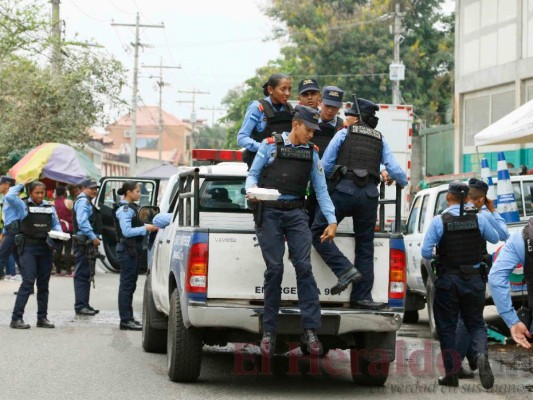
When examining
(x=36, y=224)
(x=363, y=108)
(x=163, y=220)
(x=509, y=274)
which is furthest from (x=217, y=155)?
(x=509, y=274)

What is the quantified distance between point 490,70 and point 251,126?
75.6ft

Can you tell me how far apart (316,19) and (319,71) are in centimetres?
244

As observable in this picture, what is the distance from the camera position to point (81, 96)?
3550cm

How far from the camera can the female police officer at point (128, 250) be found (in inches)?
560

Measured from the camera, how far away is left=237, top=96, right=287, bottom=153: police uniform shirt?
Result: 9.84 metres

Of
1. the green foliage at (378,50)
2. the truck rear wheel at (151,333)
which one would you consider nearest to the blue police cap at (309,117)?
the truck rear wheel at (151,333)

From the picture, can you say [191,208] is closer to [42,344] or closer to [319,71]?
[42,344]

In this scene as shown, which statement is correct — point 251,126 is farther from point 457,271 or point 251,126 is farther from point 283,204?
point 457,271

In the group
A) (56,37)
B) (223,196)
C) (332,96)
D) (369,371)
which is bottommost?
(369,371)

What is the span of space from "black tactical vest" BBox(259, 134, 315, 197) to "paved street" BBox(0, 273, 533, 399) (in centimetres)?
169

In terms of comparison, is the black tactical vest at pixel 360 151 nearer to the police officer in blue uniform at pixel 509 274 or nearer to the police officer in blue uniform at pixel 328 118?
the police officer in blue uniform at pixel 328 118

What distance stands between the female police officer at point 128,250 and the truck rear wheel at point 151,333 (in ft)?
6.41

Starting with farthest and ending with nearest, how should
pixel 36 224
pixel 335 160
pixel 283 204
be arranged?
pixel 36 224 → pixel 335 160 → pixel 283 204

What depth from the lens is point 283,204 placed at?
30.5ft
